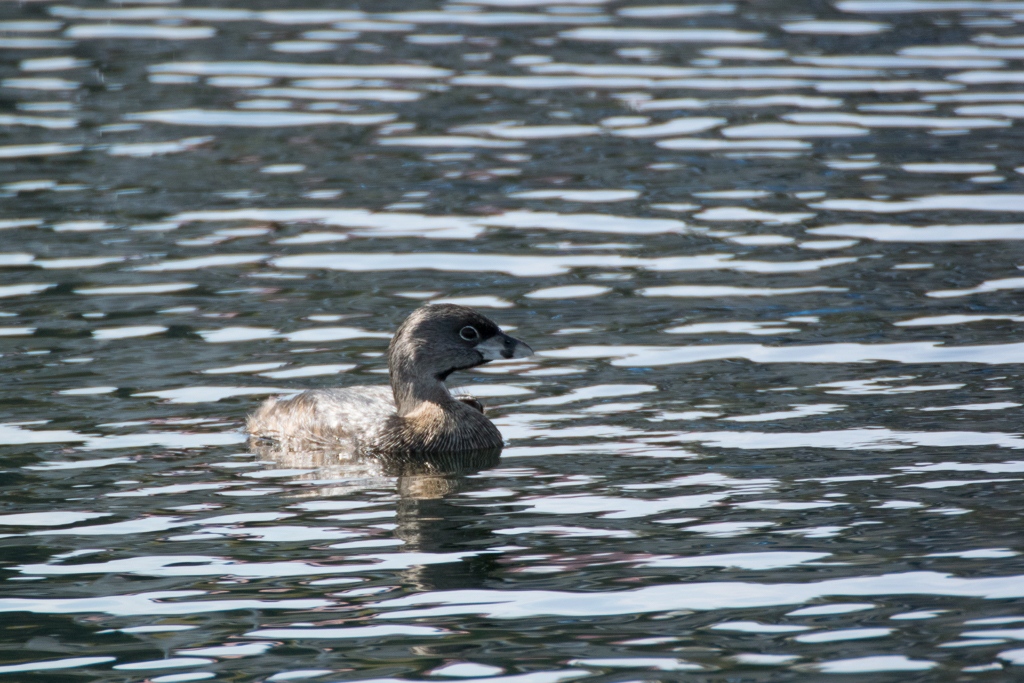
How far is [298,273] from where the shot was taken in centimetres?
1410

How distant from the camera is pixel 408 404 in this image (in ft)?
35.0

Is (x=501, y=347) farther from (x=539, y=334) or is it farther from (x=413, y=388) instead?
(x=539, y=334)

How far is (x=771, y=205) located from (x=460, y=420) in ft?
21.8

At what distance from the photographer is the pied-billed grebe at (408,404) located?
34.2 feet

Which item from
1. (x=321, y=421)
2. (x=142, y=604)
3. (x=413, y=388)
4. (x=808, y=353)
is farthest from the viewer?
(x=808, y=353)

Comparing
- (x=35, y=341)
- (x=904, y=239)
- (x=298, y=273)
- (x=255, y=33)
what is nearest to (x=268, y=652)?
(x=35, y=341)

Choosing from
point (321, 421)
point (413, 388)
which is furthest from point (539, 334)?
point (321, 421)

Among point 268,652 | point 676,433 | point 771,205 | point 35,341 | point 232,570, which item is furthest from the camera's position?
point 771,205

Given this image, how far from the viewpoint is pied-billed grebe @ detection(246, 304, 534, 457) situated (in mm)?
10430

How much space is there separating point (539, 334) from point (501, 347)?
1.94 metres

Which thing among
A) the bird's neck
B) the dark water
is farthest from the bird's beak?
the dark water

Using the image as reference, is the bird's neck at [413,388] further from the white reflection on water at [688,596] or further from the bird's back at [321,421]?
the white reflection on water at [688,596]

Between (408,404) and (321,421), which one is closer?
(321,421)

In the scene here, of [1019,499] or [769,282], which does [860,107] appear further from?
[1019,499]
